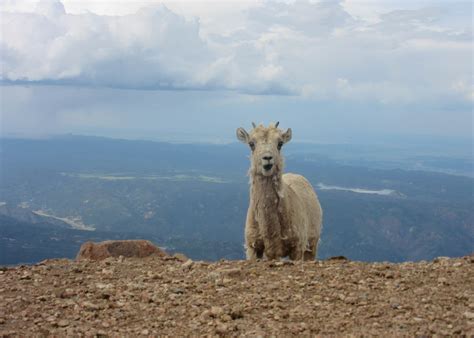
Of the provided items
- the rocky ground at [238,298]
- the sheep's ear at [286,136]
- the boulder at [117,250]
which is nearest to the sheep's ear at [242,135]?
the sheep's ear at [286,136]

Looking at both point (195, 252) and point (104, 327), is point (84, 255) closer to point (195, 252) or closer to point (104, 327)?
point (104, 327)

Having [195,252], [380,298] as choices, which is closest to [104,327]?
[380,298]

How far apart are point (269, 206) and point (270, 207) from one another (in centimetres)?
4

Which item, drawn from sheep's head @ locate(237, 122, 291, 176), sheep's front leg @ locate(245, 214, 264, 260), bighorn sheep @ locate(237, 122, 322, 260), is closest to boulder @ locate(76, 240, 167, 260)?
sheep's front leg @ locate(245, 214, 264, 260)

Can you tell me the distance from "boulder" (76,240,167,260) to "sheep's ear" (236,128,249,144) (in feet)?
13.5

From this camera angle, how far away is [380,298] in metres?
10.4

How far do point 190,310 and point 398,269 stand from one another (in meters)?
5.60

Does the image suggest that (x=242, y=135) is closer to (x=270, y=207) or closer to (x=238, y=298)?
(x=270, y=207)

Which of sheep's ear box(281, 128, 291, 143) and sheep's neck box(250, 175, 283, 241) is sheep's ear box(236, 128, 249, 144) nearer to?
sheep's ear box(281, 128, 291, 143)

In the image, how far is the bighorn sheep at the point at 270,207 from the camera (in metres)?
16.2

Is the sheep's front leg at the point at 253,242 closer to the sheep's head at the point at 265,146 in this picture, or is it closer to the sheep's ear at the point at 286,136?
the sheep's head at the point at 265,146

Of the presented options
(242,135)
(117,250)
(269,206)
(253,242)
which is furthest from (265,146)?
(117,250)

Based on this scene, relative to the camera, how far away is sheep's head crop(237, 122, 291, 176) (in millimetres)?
15883

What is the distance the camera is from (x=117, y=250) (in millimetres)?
16672
